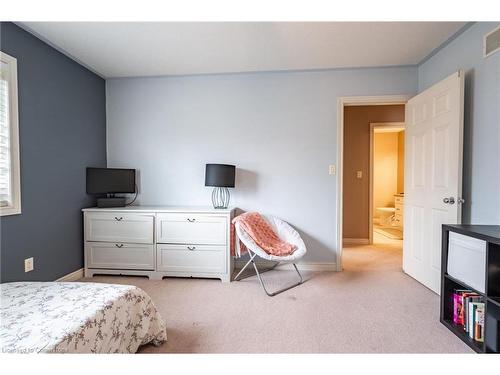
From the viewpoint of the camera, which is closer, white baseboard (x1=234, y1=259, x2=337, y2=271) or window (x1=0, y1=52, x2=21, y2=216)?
window (x1=0, y1=52, x2=21, y2=216)

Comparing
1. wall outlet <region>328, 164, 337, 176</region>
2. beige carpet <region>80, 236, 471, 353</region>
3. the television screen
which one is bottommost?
beige carpet <region>80, 236, 471, 353</region>

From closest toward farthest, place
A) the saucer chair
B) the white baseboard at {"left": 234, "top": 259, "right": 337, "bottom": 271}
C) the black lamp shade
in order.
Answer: the saucer chair
the black lamp shade
the white baseboard at {"left": 234, "top": 259, "right": 337, "bottom": 271}

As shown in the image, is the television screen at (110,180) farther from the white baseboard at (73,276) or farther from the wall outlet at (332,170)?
the wall outlet at (332,170)

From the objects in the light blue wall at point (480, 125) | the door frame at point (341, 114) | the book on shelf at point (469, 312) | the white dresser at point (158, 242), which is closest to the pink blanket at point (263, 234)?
A: the white dresser at point (158, 242)

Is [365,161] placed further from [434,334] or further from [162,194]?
[162,194]

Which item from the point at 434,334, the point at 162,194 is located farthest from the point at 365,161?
the point at 162,194

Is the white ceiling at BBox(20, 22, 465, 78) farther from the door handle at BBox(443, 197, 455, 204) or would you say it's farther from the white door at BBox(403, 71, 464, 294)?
the door handle at BBox(443, 197, 455, 204)

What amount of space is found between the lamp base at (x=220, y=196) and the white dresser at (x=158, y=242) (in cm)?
39

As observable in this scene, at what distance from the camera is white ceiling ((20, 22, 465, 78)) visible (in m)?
2.12

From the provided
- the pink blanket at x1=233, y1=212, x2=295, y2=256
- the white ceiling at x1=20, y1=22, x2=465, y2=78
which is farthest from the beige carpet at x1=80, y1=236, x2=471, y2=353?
the white ceiling at x1=20, y1=22, x2=465, y2=78

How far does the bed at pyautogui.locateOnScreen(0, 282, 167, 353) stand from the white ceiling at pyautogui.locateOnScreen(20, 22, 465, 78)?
80.6 inches

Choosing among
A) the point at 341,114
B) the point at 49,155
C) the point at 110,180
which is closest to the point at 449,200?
the point at 341,114
